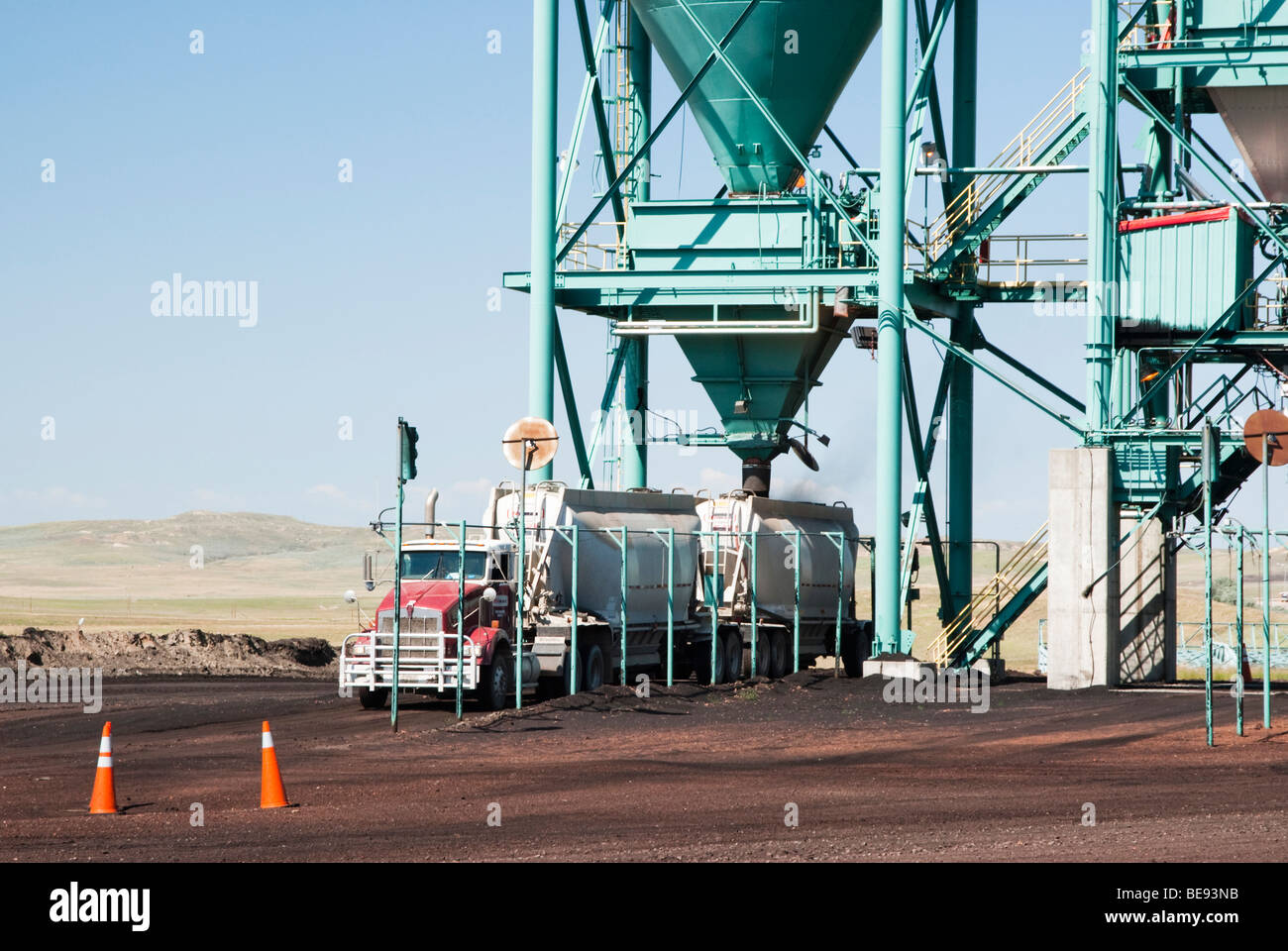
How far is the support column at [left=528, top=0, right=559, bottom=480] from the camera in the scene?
1375 inches

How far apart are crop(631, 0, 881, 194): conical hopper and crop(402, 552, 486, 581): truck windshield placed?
11.9 meters

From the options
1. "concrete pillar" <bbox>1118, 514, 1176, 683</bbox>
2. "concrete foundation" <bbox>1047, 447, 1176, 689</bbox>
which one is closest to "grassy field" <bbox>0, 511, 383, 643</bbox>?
"concrete foundation" <bbox>1047, 447, 1176, 689</bbox>

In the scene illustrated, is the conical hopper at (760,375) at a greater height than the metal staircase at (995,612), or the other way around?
the conical hopper at (760,375)

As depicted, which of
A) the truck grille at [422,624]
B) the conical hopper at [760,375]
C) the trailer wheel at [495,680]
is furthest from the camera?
the conical hopper at [760,375]

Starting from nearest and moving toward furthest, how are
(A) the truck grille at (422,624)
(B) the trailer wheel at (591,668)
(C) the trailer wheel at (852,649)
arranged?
1. (A) the truck grille at (422,624)
2. (B) the trailer wheel at (591,668)
3. (C) the trailer wheel at (852,649)

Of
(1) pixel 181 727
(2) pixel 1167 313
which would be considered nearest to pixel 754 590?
(2) pixel 1167 313

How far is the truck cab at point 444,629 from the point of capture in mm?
27656

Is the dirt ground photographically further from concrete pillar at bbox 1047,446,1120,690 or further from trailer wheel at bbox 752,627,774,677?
trailer wheel at bbox 752,627,774,677

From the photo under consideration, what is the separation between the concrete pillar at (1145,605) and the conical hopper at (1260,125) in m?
7.30

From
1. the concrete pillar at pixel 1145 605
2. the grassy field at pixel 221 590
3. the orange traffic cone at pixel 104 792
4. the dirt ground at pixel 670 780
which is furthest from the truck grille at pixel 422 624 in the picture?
the concrete pillar at pixel 1145 605

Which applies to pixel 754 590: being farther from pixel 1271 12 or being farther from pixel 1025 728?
pixel 1271 12

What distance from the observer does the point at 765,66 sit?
119 ft

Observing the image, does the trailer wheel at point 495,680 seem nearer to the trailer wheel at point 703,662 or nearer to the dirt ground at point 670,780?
the dirt ground at point 670,780
